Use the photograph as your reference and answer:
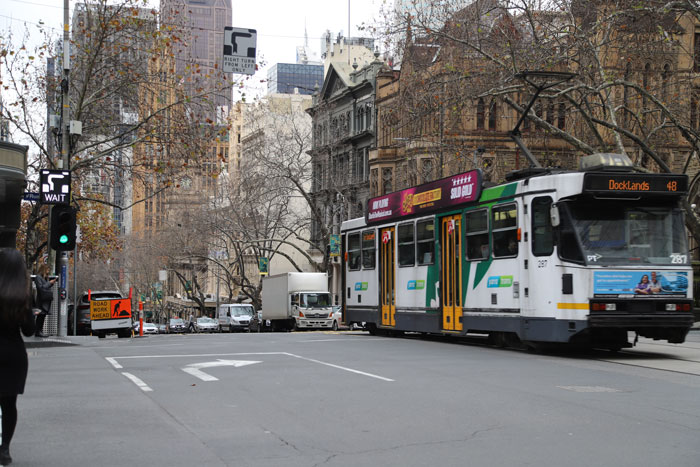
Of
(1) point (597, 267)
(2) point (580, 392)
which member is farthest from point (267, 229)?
(2) point (580, 392)

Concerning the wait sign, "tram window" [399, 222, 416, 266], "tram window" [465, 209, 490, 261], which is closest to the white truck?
the wait sign

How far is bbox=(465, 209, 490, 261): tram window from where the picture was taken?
62.4 feet

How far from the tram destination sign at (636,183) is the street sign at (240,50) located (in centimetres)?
1328

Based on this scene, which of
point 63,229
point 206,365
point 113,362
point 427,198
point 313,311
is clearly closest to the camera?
point 206,365

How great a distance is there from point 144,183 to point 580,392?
25493mm

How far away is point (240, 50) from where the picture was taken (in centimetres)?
2662

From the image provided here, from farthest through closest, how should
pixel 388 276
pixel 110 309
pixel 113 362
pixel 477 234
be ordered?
pixel 110 309
pixel 388 276
pixel 477 234
pixel 113 362

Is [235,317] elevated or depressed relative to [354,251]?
depressed

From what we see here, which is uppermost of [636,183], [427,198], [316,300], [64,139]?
[64,139]

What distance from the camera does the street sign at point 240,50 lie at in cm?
2644

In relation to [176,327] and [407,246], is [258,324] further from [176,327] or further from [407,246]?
[407,246]

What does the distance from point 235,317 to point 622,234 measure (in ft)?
149

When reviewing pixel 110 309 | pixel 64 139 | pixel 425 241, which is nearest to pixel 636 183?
pixel 425 241

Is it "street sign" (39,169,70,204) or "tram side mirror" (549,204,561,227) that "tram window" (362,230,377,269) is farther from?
"tram side mirror" (549,204,561,227)
